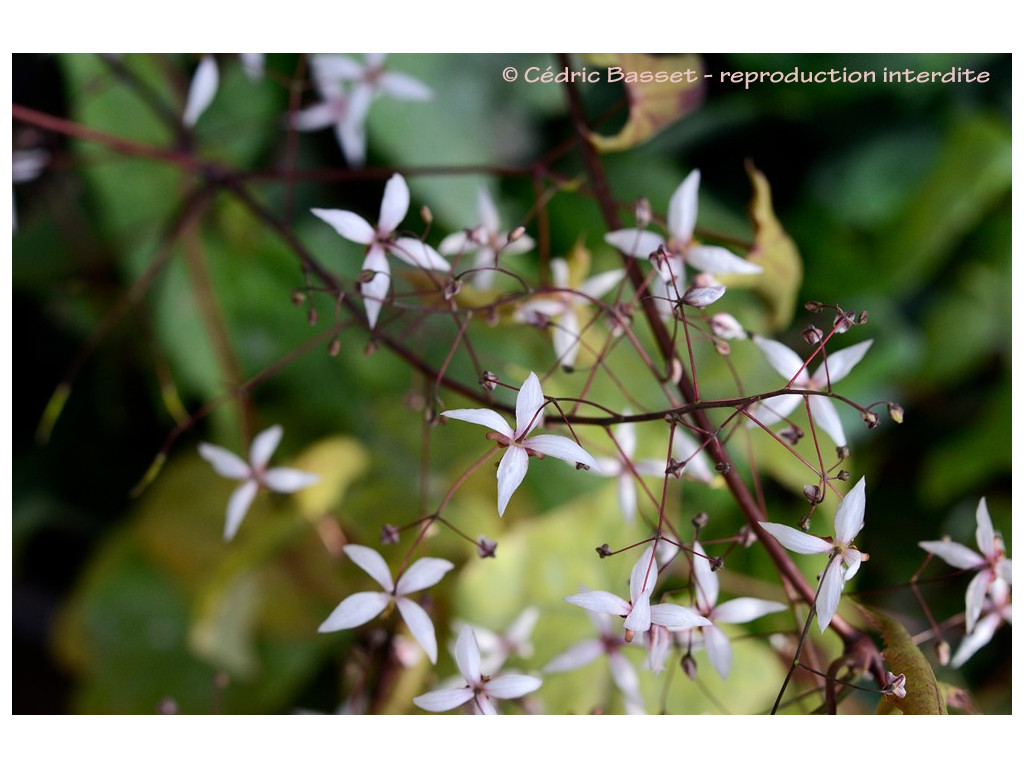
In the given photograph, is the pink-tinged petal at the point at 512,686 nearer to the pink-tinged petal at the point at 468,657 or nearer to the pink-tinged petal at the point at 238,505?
the pink-tinged petal at the point at 468,657

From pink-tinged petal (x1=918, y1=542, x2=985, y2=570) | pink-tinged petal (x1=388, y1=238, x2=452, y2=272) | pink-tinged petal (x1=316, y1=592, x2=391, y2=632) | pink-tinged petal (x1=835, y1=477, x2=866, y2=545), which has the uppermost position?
pink-tinged petal (x1=388, y1=238, x2=452, y2=272)

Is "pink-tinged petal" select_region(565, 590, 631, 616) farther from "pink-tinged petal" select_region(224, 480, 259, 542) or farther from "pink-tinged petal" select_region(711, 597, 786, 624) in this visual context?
"pink-tinged petal" select_region(224, 480, 259, 542)

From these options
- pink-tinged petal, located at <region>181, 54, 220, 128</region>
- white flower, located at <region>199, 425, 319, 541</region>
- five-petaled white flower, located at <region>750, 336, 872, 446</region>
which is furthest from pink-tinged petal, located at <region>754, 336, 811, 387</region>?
pink-tinged petal, located at <region>181, 54, 220, 128</region>

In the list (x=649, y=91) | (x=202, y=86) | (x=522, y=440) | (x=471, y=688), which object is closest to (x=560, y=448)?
(x=522, y=440)

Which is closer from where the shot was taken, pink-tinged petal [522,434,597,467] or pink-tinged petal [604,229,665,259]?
pink-tinged petal [522,434,597,467]

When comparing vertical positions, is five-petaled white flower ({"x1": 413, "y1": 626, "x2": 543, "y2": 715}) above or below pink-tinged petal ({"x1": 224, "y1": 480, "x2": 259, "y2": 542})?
below

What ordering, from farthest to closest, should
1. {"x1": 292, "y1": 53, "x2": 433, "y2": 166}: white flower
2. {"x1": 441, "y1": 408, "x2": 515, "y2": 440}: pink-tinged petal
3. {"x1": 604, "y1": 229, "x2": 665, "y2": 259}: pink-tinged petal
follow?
{"x1": 292, "y1": 53, "x2": 433, "y2": 166}: white flower < {"x1": 604, "y1": 229, "x2": 665, "y2": 259}: pink-tinged petal < {"x1": 441, "y1": 408, "x2": 515, "y2": 440}: pink-tinged petal
